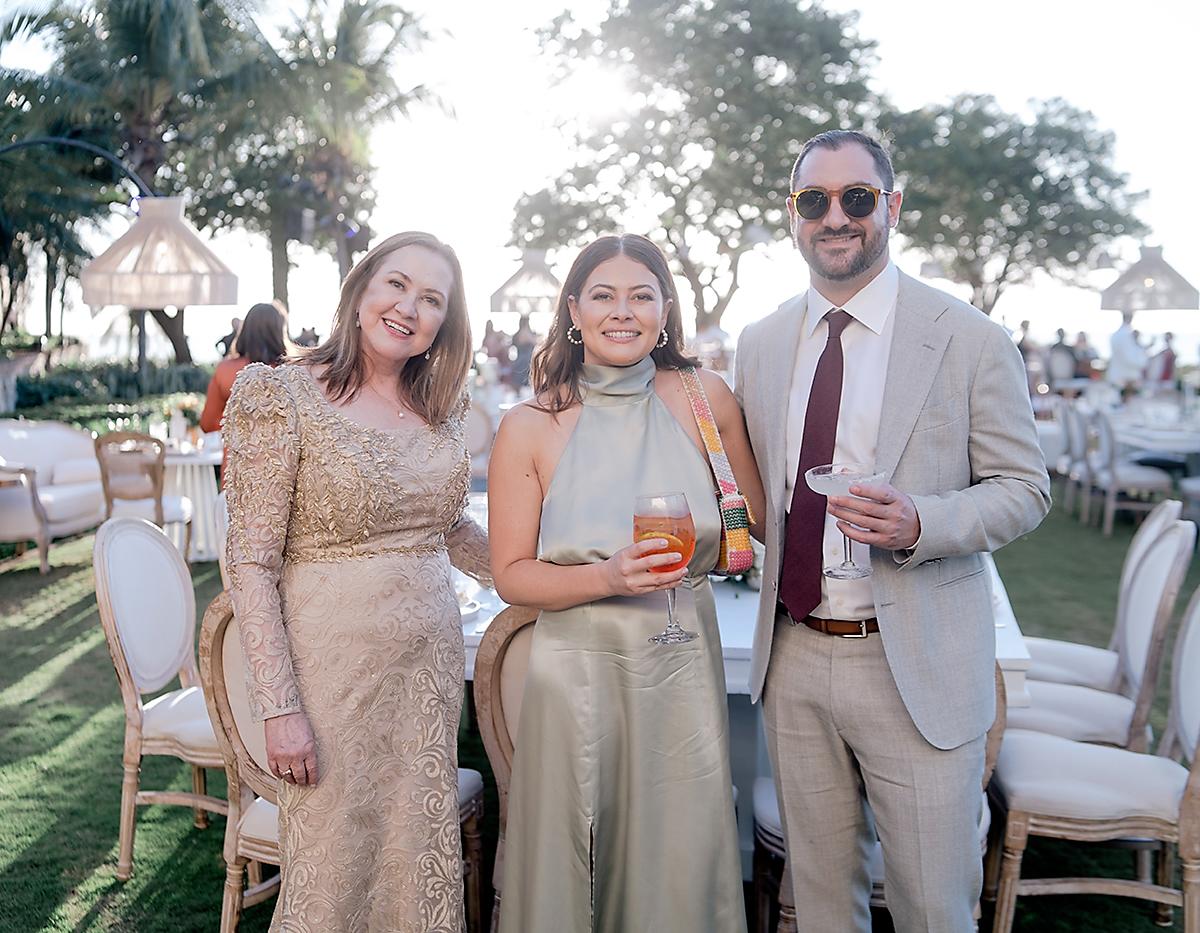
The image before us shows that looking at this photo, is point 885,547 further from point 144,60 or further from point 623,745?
point 144,60

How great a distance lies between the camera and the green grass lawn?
3.26m

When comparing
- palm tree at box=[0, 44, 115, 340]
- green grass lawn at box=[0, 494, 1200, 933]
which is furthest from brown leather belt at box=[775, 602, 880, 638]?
palm tree at box=[0, 44, 115, 340]

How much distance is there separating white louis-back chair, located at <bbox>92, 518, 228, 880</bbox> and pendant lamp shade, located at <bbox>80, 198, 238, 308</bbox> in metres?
3.65

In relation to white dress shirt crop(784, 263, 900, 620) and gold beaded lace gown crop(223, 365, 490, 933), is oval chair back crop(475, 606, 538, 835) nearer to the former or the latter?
gold beaded lace gown crop(223, 365, 490, 933)

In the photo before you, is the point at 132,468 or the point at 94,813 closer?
the point at 94,813

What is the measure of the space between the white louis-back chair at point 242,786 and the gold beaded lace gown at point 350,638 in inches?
10.3

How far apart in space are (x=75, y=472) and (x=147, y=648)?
633cm

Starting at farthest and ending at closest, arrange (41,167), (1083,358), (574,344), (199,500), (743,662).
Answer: (1083,358), (41,167), (199,500), (743,662), (574,344)

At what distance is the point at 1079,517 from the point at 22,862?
9.42 m

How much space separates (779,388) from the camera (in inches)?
88.1

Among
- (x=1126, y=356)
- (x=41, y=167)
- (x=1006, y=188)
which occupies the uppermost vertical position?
(x=1006, y=188)

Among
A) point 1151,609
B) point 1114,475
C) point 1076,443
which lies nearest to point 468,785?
→ point 1151,609

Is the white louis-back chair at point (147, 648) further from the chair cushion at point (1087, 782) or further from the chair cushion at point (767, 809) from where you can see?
the chair cushion at point (1087, 782)

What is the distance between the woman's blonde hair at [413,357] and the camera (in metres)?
2.29
